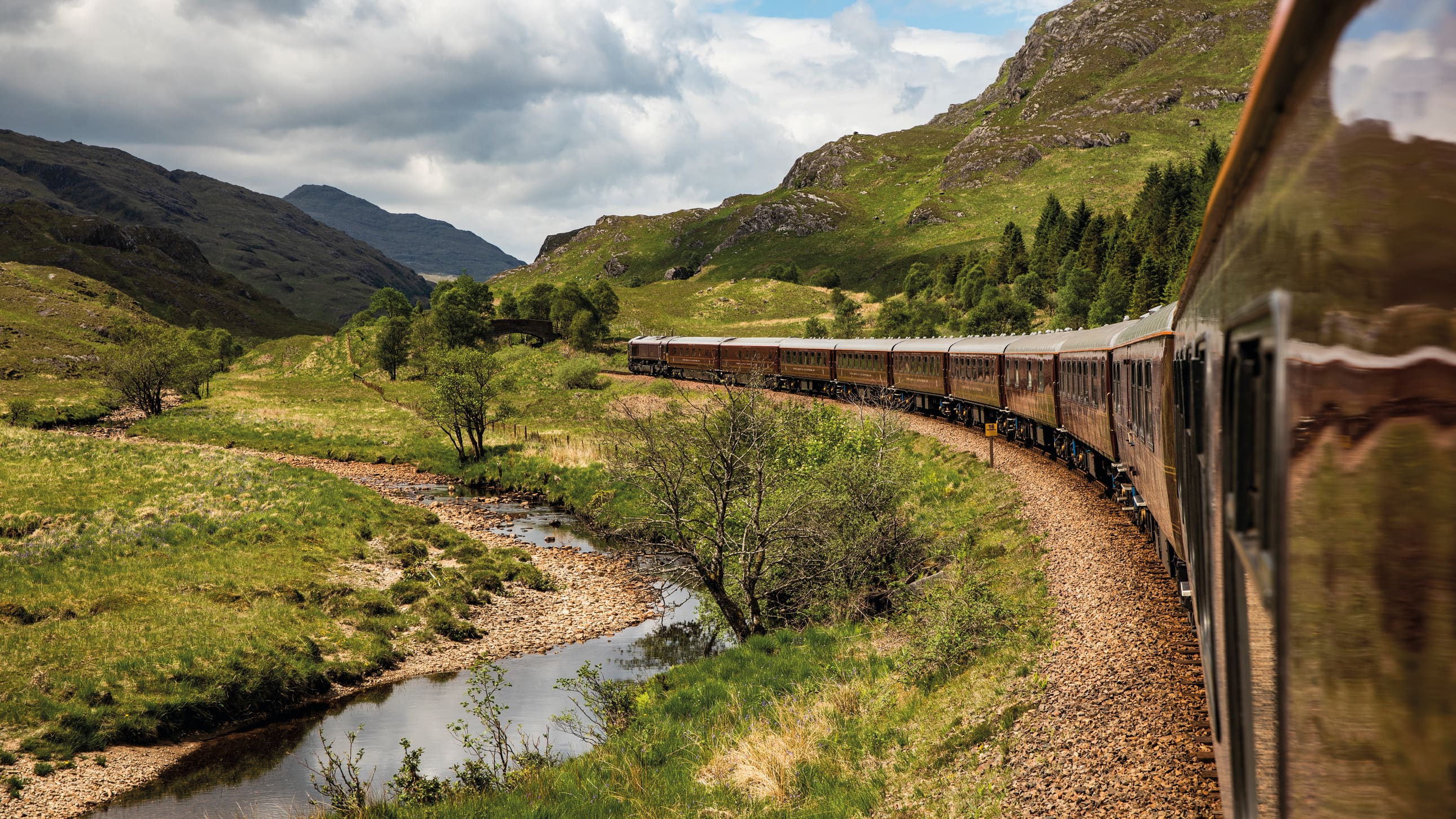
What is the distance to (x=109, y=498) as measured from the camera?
31.5m

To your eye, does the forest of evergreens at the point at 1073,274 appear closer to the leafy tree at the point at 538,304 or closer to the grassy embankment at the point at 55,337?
the leafy tree at the point at 538,304

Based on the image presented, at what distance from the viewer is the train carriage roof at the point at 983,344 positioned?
2881 centimetres

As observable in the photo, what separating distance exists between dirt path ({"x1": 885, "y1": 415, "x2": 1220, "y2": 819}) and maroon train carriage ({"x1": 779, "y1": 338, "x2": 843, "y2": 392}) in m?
31.3

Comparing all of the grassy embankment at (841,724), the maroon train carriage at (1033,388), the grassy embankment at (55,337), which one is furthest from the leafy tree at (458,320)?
the grassy embankment at (841,724)

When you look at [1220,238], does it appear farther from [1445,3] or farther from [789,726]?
[789,726]

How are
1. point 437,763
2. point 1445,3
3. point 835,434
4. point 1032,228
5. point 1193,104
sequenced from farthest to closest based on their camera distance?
point 1193,104 < point 1032,228 < point 835,434 < point 437,763 < point 1445,3

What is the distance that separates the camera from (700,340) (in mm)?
60812

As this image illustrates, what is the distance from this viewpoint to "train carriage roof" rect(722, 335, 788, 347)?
52.5 meters

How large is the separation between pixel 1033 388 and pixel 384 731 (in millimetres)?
18768

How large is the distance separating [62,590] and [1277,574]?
27.3 m

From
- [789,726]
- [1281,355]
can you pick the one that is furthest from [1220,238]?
[789,726]

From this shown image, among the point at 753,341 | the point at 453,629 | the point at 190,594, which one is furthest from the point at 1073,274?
the point at 190,594

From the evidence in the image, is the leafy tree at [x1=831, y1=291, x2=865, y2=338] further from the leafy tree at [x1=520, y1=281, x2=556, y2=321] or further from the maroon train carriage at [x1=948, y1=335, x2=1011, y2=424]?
the maroon train carriage at [x1=948, y1=335, x2=1011, y2=424]

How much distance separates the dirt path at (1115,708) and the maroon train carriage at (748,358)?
36.2 metres
